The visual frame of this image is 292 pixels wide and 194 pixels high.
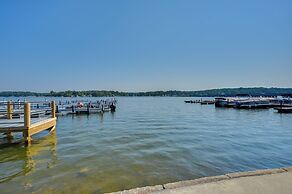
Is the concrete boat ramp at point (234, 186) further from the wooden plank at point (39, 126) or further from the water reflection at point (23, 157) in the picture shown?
the wooden plank at point (39, 126)

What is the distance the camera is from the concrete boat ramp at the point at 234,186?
415 centimetres

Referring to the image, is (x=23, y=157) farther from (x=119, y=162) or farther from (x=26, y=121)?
(x=119, y=162)

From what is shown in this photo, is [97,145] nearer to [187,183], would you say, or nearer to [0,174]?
[0,174]

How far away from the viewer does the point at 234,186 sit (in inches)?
173

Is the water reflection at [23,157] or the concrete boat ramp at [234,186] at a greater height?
the concrete boat ramp at [234,186]

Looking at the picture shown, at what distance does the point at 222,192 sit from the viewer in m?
4.12

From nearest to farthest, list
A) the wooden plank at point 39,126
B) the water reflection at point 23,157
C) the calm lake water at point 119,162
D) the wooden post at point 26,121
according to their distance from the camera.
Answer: the calm lake water at point 119,162 → the water reflection at point 23,157 → the wooden post at point 26,121 → the wooden plank at point 39,126

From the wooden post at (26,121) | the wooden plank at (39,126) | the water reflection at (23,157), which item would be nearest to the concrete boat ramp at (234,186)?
the water reflection at (23,157)

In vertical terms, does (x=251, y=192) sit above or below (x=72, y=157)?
above

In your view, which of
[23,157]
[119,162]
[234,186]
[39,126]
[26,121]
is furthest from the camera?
[39,126]

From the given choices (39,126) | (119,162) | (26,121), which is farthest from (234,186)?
(39,126)

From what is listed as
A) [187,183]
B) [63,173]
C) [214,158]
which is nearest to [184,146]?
[214,158]

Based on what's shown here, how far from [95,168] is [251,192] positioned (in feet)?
17.8

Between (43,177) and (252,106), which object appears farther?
(252,106)
